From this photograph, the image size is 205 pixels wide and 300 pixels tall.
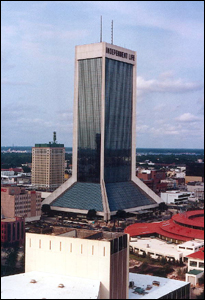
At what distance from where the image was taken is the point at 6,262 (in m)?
9.13

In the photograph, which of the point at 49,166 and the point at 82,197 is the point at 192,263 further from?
the point at 49,166

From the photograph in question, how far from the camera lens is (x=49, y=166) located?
21641mm

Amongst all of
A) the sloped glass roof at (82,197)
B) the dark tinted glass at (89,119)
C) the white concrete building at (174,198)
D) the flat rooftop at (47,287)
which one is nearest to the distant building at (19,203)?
the sloped glass roof at (82,197)

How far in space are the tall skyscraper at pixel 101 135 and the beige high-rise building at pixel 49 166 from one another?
88.5 inches

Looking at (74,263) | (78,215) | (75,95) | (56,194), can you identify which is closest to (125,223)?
(78,215)

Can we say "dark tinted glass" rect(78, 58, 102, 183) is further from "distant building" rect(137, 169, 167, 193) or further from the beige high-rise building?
"distant building" rect(137, 169, 167, 193)

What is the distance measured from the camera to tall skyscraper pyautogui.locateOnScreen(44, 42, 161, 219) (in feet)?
61.6

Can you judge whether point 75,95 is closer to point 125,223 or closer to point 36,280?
point 125,223

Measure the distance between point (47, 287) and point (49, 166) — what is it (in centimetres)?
1680

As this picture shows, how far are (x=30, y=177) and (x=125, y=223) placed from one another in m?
8.32

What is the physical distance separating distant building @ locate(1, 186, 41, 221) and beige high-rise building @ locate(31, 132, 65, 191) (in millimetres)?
4759

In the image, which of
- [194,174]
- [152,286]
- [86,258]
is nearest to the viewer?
[86,258]

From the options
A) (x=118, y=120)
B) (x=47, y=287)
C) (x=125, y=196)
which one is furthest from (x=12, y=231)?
(x=118, y=120)

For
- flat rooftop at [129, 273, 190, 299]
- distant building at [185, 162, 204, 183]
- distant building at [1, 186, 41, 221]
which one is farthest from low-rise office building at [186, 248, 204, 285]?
distant building at [185, 162, 204, 183]
